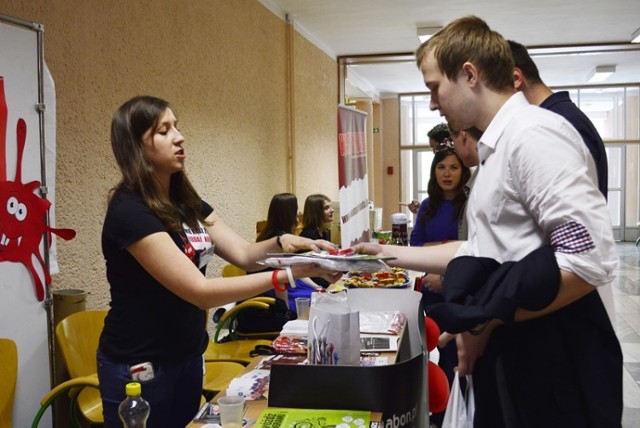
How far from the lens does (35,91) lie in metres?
2.55

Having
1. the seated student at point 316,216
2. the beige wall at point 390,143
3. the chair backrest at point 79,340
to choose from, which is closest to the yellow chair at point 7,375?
the chair backrest at point 79,340

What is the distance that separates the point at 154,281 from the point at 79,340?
895 millimetres

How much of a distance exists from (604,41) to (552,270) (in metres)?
7.92

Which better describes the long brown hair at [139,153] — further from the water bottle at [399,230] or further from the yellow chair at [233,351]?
the water bottle at [399,230]

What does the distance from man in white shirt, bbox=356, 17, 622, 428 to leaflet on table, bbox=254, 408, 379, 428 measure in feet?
1.01

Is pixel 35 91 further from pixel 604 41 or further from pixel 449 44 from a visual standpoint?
pixel 604 41

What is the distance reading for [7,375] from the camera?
7.27 ft

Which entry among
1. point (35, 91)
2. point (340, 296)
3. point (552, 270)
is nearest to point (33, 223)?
point (35, 91)

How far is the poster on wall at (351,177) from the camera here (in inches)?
249

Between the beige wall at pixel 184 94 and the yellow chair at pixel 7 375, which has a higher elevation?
the beige wall at pixel 184 94

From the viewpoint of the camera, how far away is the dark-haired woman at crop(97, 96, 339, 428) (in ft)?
5.91

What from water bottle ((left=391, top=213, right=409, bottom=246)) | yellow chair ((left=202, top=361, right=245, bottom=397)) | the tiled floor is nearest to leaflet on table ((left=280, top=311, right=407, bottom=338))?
yellow chair ((left=202, top=361, right=245, bottom=397))

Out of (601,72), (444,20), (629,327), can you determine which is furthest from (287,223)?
(601,72)

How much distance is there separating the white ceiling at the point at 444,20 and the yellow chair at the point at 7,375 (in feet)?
13.5
